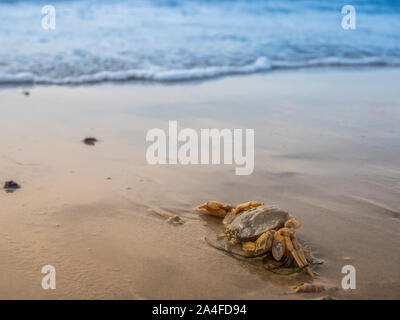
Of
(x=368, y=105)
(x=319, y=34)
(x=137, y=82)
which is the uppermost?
(x=319, y=34)

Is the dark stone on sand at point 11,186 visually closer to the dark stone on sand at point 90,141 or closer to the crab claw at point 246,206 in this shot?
the dark stone on sand at point 90,141

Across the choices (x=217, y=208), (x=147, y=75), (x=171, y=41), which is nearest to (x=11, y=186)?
(x=217, y=208)

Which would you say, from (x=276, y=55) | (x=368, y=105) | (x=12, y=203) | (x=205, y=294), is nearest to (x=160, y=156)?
(x=12, y=203)

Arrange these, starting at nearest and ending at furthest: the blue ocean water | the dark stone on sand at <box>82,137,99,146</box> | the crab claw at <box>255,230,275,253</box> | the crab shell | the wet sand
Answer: the wet sand
the crab claw at <box>255,230,275,253</box>
the crab shell
the dark stone on sand at <box>82,137,99,146</box>
the blue ocean water

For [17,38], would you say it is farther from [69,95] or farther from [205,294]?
[205,294]

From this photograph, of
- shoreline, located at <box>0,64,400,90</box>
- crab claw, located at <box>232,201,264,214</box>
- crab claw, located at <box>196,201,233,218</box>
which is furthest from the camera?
shoreline, located at <box>0,64,400,90</box>

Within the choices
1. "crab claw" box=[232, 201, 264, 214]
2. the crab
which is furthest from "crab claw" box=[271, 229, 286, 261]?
"crab claw" box=[232, 201, 264, 214]

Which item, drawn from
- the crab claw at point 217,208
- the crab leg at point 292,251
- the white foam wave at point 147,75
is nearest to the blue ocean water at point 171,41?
the white foam wave at point 147,75

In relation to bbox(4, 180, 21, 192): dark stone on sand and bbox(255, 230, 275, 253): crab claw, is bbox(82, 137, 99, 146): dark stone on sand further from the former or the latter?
bbox(255, 230, 275, 253): crab claw

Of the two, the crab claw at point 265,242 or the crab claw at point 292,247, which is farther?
the crab claw at point 265,242
